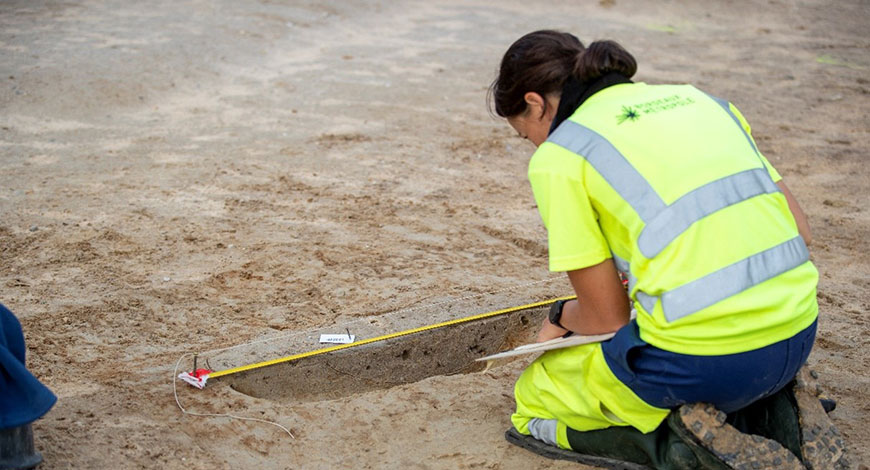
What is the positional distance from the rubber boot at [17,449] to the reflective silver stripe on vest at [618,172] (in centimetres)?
187

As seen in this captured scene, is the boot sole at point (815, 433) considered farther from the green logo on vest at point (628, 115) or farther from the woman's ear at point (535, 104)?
the woman's ear at point (535, 104)

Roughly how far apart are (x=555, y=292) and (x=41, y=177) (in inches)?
133

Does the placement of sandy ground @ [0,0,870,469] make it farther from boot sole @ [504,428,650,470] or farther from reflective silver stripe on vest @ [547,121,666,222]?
reflective silver stripe on vest @ [547,121,666,222]

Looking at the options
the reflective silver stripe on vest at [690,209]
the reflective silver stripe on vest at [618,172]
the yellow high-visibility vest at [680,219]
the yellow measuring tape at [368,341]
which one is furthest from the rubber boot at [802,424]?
the yellow measuring tape at [368,341]

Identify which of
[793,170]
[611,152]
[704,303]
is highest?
[611,152]

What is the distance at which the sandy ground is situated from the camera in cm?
332

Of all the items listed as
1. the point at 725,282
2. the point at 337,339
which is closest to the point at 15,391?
the point at 337,339

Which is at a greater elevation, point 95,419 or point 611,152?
point 611,152

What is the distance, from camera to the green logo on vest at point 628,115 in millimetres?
2541

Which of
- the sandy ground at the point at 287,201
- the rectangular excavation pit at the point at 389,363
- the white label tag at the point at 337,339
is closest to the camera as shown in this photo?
the sandy ground at the point at 287,201

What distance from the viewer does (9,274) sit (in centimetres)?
438

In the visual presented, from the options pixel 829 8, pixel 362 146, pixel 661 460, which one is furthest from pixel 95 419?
pixel 829 8

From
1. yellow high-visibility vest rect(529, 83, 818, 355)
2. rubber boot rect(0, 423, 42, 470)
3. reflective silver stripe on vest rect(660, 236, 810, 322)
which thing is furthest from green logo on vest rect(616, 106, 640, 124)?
rubber boot rect(0, 423, 42, 470)

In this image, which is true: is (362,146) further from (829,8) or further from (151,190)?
(829,8)
